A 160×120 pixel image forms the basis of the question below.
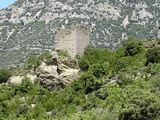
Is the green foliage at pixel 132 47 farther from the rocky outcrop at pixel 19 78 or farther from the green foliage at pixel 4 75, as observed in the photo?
the green foliage at pixel 4 75

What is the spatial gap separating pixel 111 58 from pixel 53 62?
772 centimetres

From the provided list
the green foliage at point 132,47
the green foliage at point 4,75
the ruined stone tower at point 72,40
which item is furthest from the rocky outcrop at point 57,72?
the green foliage at point 132,47

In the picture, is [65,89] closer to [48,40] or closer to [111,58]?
[111,58]

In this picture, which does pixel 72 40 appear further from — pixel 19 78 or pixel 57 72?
pixel 19 78

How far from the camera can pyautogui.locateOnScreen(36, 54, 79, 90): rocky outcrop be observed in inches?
1977

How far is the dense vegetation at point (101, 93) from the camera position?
1277 inches

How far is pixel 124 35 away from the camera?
18025cm

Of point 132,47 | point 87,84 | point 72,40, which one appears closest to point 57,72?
point 87,84

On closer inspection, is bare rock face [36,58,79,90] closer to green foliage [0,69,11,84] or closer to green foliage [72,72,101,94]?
green foliage [72,72,101,94]

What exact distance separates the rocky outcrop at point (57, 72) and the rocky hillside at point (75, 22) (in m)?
107

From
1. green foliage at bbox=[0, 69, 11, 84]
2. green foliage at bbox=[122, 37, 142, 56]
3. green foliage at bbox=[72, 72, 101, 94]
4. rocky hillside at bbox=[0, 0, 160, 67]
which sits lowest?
rocky hillside at bbox=[0, 0, 160, 67]

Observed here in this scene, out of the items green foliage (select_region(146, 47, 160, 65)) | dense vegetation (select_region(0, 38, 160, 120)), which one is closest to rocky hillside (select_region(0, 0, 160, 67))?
dense vegetation (select_region(0, 38, 160, 120))

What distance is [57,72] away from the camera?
166 ft

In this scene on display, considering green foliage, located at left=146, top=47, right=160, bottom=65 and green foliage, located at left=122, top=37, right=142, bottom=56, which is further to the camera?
green foliage, located at left=122, top=37, right=142, bottom=56
